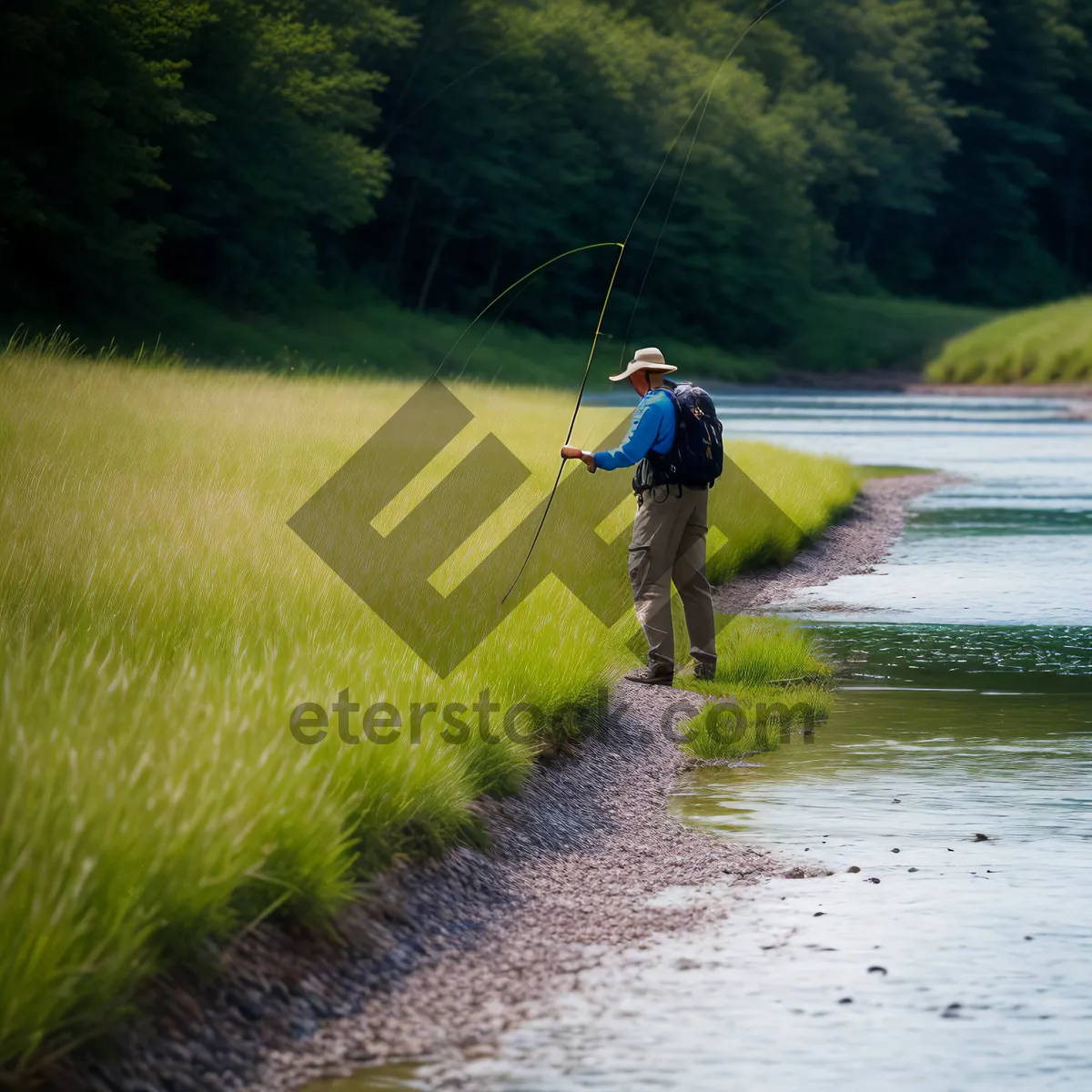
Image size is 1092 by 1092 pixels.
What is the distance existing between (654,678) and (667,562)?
71 cm

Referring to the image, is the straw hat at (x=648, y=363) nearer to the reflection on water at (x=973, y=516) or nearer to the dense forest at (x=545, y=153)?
the reflection on water at (x=973, y=516)

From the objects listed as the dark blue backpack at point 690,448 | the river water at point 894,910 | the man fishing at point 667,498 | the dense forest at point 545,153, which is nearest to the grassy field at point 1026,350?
the dense forest at point 545,153

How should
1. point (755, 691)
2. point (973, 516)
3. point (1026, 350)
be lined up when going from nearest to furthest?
point (755, 691) < point (973, 516) < point (1026, 350)

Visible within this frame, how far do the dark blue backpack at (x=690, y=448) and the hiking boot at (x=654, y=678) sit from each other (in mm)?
1137

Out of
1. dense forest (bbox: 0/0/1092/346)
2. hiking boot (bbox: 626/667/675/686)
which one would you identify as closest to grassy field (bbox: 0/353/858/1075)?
hiking boot (bbox: 626/667/675/686)

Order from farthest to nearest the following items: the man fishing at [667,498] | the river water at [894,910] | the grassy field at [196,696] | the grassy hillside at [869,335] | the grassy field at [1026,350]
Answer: the grassy hillside at [869,335] → the grassy field at [1026,350] → the man fishing at [667,498] → the river water at [894,910] → the grassy field at [196,696]

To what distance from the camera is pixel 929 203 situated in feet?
303

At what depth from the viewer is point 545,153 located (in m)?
68.7

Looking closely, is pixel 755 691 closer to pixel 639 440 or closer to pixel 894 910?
pixel 639 440

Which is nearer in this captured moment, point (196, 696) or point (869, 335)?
point (196, 696)

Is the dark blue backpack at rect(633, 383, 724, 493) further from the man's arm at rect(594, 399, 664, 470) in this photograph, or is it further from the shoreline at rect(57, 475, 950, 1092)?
the shoreline at rect(57, 475, 950, 1092)

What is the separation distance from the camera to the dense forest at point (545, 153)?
40.6 m

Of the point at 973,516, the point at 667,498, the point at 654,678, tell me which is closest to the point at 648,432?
the point at 667,498

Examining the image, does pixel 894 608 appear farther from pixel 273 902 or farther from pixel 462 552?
pixel 273 902
